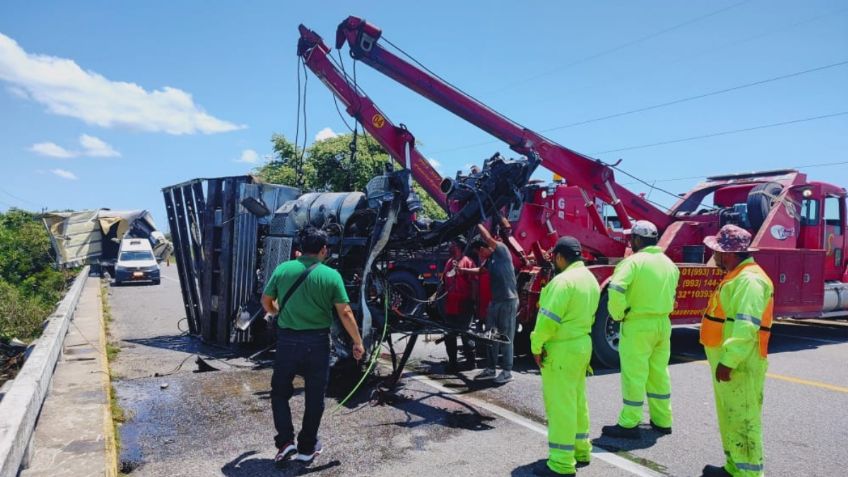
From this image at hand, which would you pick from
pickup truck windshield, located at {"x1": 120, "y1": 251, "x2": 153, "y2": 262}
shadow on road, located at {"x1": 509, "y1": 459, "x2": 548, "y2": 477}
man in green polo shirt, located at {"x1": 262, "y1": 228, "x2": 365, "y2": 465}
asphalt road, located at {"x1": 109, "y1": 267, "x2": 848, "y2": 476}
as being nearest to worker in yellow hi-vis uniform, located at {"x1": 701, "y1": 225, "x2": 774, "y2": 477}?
asphalt road, located at {"x1": 109, "y1": 267, "x2": 848, "y2": 476}

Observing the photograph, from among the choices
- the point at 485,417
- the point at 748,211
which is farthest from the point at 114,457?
the point at 748,211

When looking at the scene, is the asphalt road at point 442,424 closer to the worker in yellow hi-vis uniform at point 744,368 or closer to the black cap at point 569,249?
the worker in yellow hi-vis uniform at point 744,368

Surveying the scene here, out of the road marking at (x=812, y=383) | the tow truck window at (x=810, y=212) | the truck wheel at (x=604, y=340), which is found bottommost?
the road marking at (x=812, y=383)

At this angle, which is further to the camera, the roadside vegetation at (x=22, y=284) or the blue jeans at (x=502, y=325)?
the roadside vegetation at (x=22, y=284)

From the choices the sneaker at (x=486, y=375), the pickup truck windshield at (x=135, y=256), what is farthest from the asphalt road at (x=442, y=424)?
the pickup truck windshield at (x=135, y=256)

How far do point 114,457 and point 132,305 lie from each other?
12668 millimetres

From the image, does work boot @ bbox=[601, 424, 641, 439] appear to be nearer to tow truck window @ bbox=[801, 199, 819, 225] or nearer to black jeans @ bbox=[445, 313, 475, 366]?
black jeans @ bbox=[445, 313, 475, 366]

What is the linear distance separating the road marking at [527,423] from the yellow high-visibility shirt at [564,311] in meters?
1.06

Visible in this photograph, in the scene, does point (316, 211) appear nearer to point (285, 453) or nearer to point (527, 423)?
point (527, 423)

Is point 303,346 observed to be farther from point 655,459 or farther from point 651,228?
point 651,228

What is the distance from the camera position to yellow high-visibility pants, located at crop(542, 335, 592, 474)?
3.99 meters

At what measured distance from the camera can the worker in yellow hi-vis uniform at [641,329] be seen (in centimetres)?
484

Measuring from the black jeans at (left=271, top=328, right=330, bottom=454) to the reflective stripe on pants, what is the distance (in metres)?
2.51

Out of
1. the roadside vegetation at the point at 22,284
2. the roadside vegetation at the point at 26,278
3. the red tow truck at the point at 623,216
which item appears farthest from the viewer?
the roadside vegetation at the point at 26,278
